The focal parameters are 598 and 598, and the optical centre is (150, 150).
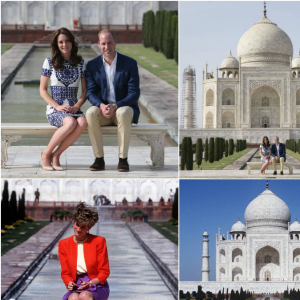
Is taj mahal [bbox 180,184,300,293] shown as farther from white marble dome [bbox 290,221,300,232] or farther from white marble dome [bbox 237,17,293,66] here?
white marble dome [bbox 237,17,293,66]

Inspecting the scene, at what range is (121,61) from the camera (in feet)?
12.5

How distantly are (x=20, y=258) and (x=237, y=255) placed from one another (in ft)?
9.23

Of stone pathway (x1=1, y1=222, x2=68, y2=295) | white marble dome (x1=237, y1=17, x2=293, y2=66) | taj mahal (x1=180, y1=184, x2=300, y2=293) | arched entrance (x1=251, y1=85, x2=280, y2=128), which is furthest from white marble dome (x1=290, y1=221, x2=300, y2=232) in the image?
white marble dome (x1=237, y1=17, x2=293, y2=66)

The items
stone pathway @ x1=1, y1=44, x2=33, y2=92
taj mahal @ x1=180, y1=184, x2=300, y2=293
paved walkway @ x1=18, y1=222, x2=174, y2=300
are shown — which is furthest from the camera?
stone pathway @ x1=1, y1=44, x2=33, y2=92

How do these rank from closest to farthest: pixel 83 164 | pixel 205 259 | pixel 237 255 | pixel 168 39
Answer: pixel 83 164 < pixel 205 259 < pixel 237 255 < pixel 168 39

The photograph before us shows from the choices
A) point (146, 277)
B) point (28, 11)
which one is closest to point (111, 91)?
point (146, 277)

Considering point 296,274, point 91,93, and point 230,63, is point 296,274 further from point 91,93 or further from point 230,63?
point 230,63

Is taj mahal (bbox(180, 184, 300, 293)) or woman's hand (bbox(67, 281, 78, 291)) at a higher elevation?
woman's hand (bbox(67, 281, 78, 291))

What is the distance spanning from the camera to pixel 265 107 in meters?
14.6

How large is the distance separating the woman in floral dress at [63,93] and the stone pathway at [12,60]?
652cm

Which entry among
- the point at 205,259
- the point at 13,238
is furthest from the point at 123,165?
the point at 13,238

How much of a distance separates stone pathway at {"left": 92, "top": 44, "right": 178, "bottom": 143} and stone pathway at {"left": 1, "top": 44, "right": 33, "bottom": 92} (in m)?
2.54

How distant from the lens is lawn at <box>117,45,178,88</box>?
12797 millimetres

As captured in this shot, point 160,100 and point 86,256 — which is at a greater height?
point 160,100
